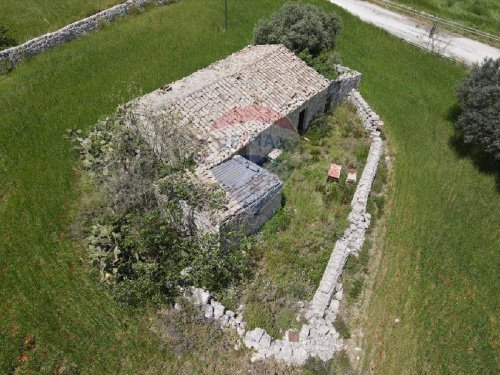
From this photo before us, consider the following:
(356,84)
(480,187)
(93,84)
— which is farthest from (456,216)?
(93,84)

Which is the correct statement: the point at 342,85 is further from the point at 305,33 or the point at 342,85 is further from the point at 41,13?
the point at 41,13

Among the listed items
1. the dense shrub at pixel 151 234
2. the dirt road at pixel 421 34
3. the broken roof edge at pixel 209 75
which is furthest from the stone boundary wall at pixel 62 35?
the dirt road at pixel 421 34

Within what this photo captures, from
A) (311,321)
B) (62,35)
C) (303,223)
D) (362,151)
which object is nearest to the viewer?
(311,321)

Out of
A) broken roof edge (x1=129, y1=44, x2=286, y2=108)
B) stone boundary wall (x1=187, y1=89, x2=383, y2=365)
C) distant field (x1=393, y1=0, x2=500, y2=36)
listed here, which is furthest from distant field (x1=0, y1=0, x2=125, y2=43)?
distant field (x1=393, y1=0, x2=500, y2=36)

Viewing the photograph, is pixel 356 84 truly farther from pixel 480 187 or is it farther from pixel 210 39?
pixel 210 39

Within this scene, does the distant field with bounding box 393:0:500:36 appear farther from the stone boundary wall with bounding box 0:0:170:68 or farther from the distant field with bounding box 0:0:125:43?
the distant field with bounding box 0:0:125:43

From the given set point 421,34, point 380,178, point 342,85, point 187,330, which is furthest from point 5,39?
point 421,34
